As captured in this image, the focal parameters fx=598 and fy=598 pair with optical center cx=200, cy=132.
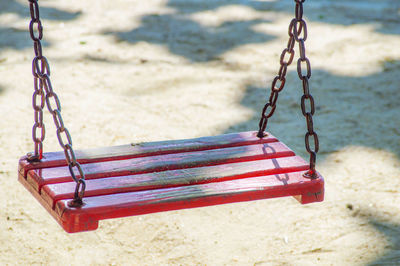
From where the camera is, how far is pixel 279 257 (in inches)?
98.2

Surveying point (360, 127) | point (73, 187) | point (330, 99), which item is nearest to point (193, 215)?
point (73, 187)

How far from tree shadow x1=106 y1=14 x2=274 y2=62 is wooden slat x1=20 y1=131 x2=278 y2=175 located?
2306mm

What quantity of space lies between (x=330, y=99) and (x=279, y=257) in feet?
6.12

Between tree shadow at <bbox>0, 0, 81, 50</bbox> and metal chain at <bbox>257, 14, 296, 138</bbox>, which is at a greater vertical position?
metal chain at <bbox>257, 14, 296, 138</bbox>

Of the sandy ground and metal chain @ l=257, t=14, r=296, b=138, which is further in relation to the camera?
the sandy ground

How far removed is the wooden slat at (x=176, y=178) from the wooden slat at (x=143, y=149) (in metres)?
0.13

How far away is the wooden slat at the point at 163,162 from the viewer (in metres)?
2.10

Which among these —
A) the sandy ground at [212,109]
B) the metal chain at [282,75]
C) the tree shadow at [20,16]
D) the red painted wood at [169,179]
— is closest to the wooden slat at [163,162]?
the red painted wood at [169,179]

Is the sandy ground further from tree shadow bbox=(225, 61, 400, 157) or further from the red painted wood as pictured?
the red painted wood

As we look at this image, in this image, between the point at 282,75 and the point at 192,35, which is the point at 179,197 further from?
the point at 192,35

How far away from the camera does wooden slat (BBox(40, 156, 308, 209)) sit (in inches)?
78.5

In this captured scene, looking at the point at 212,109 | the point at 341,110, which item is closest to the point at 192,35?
the point at 212,109

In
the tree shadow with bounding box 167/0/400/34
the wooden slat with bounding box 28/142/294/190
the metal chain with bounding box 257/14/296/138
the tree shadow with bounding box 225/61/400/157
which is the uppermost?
the metal chain with bounding box 257/14/296/138

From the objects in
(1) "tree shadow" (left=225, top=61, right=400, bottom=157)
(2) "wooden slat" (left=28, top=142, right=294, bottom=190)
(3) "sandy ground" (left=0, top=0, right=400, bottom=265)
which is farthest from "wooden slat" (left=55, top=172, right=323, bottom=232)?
(1) "tree shadow" (left=225, top=61, right=400, bottom=157)
